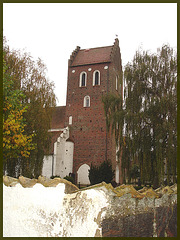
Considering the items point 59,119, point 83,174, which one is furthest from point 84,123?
point 83,174

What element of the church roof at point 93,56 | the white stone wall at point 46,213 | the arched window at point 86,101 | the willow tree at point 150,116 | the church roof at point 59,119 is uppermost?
the church roof at point 93,56

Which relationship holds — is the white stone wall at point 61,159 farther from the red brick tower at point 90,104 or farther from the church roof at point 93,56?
the church roof at point 93,56

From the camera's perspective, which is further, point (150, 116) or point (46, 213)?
point (150, 116)

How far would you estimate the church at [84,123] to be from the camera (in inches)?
1170

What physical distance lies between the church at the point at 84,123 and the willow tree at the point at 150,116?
585 inches

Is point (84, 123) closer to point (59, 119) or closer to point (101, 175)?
point (59, 119)

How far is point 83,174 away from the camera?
99.0 ft

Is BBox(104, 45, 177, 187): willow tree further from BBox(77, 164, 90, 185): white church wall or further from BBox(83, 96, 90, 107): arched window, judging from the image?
BBox(83, 96, 90, 107): arched window

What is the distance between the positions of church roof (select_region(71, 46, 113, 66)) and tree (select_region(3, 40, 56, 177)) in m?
16.2

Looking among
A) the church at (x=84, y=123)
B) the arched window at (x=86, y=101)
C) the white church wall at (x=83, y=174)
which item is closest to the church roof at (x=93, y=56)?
the church at (x=84, y=123)

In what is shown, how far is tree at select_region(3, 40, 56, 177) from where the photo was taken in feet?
50.8

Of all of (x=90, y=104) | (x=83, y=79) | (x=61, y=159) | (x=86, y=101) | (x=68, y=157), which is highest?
(x=83, y=79)

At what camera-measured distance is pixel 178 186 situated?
7973mm

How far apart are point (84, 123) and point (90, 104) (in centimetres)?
249
